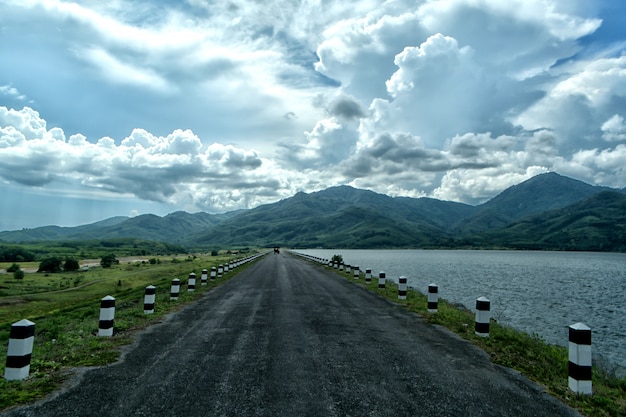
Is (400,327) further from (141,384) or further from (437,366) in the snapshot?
(141,384)

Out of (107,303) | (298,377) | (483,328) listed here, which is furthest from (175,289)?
(483,328)

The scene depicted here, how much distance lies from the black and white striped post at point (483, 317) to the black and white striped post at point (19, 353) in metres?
11.1

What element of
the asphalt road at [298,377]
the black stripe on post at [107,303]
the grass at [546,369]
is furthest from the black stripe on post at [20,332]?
the grass at [546,369]

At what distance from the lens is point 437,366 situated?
821 cm

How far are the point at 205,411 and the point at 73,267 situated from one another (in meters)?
85.7

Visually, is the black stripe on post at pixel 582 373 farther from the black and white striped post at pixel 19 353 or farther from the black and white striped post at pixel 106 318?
the black and white striped post at pixel 106 318

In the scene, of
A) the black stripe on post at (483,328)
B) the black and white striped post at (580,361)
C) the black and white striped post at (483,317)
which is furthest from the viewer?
the black stripe on post at (483,328)

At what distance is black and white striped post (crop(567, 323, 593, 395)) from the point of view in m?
7.11

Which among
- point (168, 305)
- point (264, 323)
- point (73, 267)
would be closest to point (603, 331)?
point (264, 323)

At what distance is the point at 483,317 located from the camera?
455 inches

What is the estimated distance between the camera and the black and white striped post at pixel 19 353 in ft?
23.5

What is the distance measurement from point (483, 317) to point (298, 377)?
6.95m

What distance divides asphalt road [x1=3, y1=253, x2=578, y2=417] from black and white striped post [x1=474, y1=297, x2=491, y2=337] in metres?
0.90

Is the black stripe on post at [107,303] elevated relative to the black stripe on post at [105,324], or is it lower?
elevated
